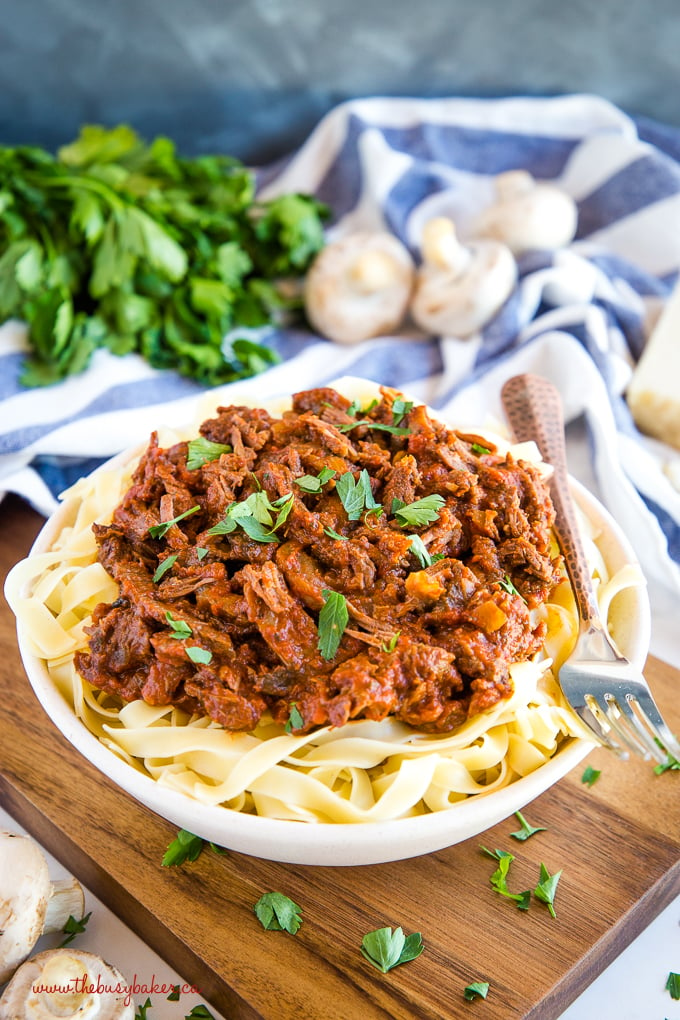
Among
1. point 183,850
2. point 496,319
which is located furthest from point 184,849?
point 496,319

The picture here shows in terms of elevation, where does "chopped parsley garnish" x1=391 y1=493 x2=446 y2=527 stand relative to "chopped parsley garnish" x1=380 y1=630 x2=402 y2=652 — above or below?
above

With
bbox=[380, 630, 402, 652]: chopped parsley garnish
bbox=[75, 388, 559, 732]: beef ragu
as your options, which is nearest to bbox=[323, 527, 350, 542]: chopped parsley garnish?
bbox=[75, 388, 559, 732]: beef ragu

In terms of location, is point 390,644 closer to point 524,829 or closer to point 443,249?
point 524,829

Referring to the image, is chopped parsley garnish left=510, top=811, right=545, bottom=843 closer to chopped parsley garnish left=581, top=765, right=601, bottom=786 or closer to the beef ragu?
chopped parsley garnish left=581, top=765, right=601, bottom=786

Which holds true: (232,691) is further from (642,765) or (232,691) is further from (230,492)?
(642,765)

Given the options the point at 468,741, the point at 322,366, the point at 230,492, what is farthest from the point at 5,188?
the point at 468,741
